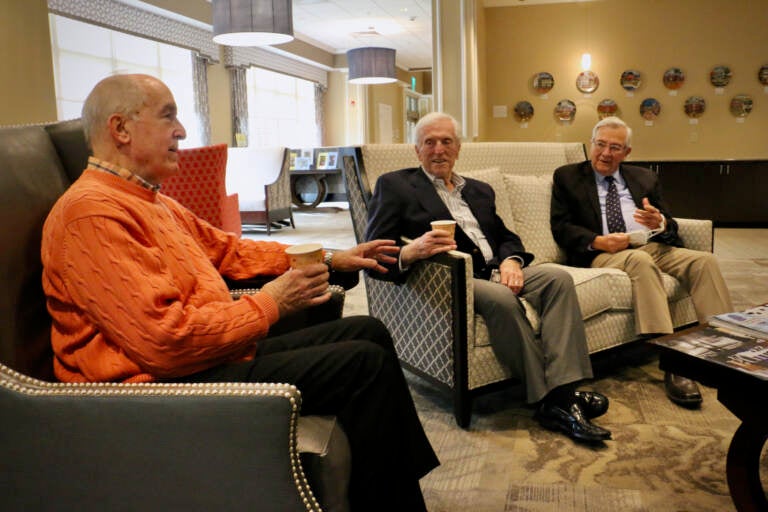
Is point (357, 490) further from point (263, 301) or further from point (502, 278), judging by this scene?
point (502, 278)

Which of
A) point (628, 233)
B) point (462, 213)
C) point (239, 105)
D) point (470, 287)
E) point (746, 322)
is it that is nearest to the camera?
point (746, 322)

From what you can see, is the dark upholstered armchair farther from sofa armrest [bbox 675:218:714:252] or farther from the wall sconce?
the wall sconce

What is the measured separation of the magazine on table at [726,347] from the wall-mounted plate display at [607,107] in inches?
243

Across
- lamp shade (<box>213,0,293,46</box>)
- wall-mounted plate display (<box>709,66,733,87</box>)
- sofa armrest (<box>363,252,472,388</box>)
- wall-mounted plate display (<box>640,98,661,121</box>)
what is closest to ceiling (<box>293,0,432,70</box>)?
wall-mounted plate display (<box>640,98,661,121</box>)

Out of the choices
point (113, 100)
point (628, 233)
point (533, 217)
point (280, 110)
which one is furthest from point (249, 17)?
point (280, 110)

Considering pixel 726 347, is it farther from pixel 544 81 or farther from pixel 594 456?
pixel 544 81

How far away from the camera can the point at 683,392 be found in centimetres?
231

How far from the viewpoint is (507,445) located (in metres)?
2.03

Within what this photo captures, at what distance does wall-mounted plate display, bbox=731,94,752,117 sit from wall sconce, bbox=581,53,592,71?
1.69 m

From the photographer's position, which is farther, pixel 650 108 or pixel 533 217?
pixel 650 108

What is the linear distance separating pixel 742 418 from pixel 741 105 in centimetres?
697

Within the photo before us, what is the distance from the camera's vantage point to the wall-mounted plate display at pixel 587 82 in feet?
24.2

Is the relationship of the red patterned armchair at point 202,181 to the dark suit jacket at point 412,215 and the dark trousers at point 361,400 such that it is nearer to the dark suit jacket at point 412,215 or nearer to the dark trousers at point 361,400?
the dark suit jacket at point 412,215

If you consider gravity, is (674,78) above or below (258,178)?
above
